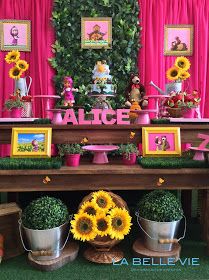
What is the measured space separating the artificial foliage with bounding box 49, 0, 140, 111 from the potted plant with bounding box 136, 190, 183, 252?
2.50m

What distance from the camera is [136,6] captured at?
14.5 ft

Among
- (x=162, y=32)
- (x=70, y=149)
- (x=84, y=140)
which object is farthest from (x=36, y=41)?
(x=70, y=149)

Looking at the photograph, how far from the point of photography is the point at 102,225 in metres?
2.01

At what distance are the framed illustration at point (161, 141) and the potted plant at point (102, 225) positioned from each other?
0.49m

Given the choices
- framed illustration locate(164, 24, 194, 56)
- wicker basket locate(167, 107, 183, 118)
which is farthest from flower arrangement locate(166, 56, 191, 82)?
framed illustration locate(164, 24, 194, 56)

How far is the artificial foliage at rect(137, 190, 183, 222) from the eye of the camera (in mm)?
2037

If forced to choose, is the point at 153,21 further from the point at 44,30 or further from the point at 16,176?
the point at 16,176

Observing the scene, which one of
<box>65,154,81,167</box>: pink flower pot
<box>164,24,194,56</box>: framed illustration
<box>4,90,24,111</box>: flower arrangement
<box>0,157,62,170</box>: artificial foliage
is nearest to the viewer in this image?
<box>0,157,62,170</box>: artificial foliage

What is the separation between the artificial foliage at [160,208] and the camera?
80.2 inches

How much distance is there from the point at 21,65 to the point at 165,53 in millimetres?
2541

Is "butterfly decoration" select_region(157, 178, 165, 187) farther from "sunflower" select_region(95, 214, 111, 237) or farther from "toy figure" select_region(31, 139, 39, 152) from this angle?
"toy figure" select_region(31, 139, 39, 152)

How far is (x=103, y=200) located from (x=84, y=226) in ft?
0.67

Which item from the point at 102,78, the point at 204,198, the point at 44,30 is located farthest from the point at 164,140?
the point at 44,30

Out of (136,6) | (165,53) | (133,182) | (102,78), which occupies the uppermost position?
(136,6)
